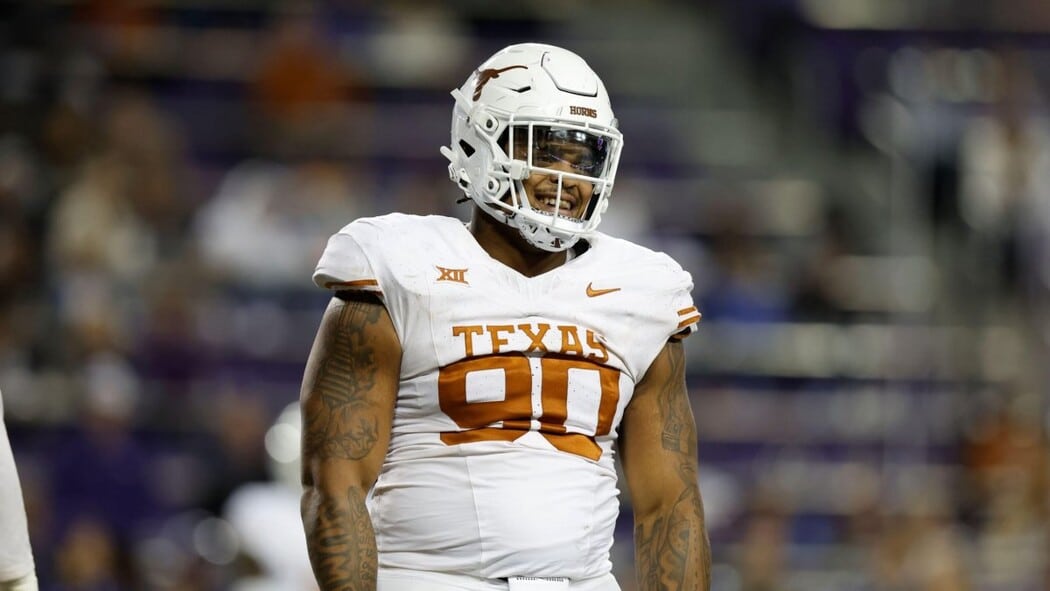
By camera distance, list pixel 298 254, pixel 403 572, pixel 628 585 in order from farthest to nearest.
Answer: pixel 298 254 < pixel 628 585 < pixel 403 572

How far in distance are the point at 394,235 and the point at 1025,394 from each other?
6.05 m

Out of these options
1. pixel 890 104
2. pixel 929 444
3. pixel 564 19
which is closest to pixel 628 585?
pixel 929 444

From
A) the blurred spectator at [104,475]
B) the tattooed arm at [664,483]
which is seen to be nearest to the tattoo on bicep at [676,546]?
the tattooed arm at [664,483]

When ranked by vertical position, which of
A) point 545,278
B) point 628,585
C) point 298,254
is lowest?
point 628,585

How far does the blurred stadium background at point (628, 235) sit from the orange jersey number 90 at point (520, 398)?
12.8 ft

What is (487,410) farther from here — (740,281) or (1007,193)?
(1007,193)

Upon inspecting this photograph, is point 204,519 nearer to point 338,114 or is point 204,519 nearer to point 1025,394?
point 338,114

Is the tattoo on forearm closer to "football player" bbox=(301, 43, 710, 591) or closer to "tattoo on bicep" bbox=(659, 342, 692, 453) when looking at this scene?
"football player" bbox=(301, 43, 710, 591)

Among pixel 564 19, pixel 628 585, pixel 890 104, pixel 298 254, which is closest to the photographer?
pixel 628 585

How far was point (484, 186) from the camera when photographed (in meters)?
3.77

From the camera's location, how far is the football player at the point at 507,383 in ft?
11.7

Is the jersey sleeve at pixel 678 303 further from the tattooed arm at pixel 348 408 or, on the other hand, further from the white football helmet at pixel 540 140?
the tattooed arm at pixel 348 408

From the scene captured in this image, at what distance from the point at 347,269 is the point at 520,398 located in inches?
17.0

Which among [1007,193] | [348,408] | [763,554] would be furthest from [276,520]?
[1007,193]
